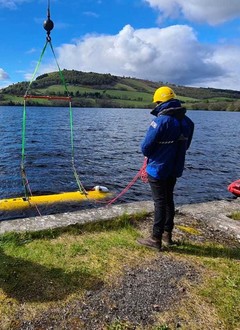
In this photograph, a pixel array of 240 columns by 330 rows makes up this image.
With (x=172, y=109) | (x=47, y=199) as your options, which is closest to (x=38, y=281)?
(x=172, y=109)

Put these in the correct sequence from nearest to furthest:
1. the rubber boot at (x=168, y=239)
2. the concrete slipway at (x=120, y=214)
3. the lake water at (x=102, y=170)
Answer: the rubber boot at (x=168, y=239)
the concrete slipway at (x=120, y=214)
the lake water at (x=102, y=170)

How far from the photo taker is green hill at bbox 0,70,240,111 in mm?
137875

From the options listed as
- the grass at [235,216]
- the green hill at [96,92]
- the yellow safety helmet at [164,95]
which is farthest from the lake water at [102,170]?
the green hill at [96,92]

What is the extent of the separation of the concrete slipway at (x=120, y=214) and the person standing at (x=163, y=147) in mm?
1522

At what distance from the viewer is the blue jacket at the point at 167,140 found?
6031 millimetres

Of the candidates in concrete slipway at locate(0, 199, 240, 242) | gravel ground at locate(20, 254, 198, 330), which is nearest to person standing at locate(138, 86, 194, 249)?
gravel ground at locate(20, 254, 198, 330)

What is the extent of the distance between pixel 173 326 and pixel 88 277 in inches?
61.0

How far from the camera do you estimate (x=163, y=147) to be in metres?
6.21

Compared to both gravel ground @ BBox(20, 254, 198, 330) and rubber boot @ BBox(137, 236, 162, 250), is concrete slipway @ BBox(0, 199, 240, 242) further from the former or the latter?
gravel ground @ BBox(20, 254, 198, 330)

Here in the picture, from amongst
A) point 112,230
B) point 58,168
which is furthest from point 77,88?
point 112,230

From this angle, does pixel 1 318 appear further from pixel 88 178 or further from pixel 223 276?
pixel 88 178

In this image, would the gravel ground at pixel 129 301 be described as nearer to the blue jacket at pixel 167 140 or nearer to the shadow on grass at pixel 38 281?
the shadow on grass at pixel 38 281

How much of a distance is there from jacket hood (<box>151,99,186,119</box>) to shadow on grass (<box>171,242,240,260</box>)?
252 cm

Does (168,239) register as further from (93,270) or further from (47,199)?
(47,199)
